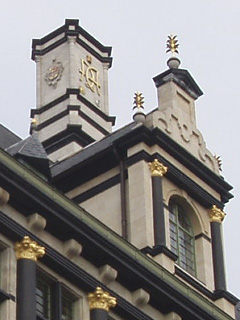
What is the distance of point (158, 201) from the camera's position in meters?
64.1

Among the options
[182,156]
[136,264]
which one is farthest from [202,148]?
[136,264]

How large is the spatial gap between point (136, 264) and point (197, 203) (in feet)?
28.7

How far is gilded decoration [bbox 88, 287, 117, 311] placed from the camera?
56.6 m

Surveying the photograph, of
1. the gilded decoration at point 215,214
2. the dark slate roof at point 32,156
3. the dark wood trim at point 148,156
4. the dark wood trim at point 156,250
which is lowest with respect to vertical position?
the dark wood trim at point 156,250

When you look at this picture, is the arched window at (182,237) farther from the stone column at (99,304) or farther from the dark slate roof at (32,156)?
the stone column at (99,304)

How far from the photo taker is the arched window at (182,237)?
65.3 m

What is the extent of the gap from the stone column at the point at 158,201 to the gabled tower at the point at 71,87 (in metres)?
12.8

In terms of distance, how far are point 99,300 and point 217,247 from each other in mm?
11226

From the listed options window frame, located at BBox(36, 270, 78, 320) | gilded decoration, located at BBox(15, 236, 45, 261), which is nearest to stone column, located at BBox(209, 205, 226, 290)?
window frame, located at BBox(36, 270, 78, 320)

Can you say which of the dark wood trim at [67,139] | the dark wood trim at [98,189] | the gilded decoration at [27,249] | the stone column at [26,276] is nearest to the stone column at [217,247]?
the dark wood trim at [98,189]

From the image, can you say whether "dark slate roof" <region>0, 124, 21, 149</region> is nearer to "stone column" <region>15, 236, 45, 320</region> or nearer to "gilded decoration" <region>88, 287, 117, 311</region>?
"gilded decoration" <region>88, 287, 117, 311</region>

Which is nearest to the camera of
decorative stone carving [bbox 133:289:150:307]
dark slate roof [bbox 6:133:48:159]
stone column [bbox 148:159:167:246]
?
decorative stone carving [bbox 133:289:150:307]

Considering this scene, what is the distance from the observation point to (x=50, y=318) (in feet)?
180

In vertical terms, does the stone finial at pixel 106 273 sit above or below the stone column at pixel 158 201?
below
